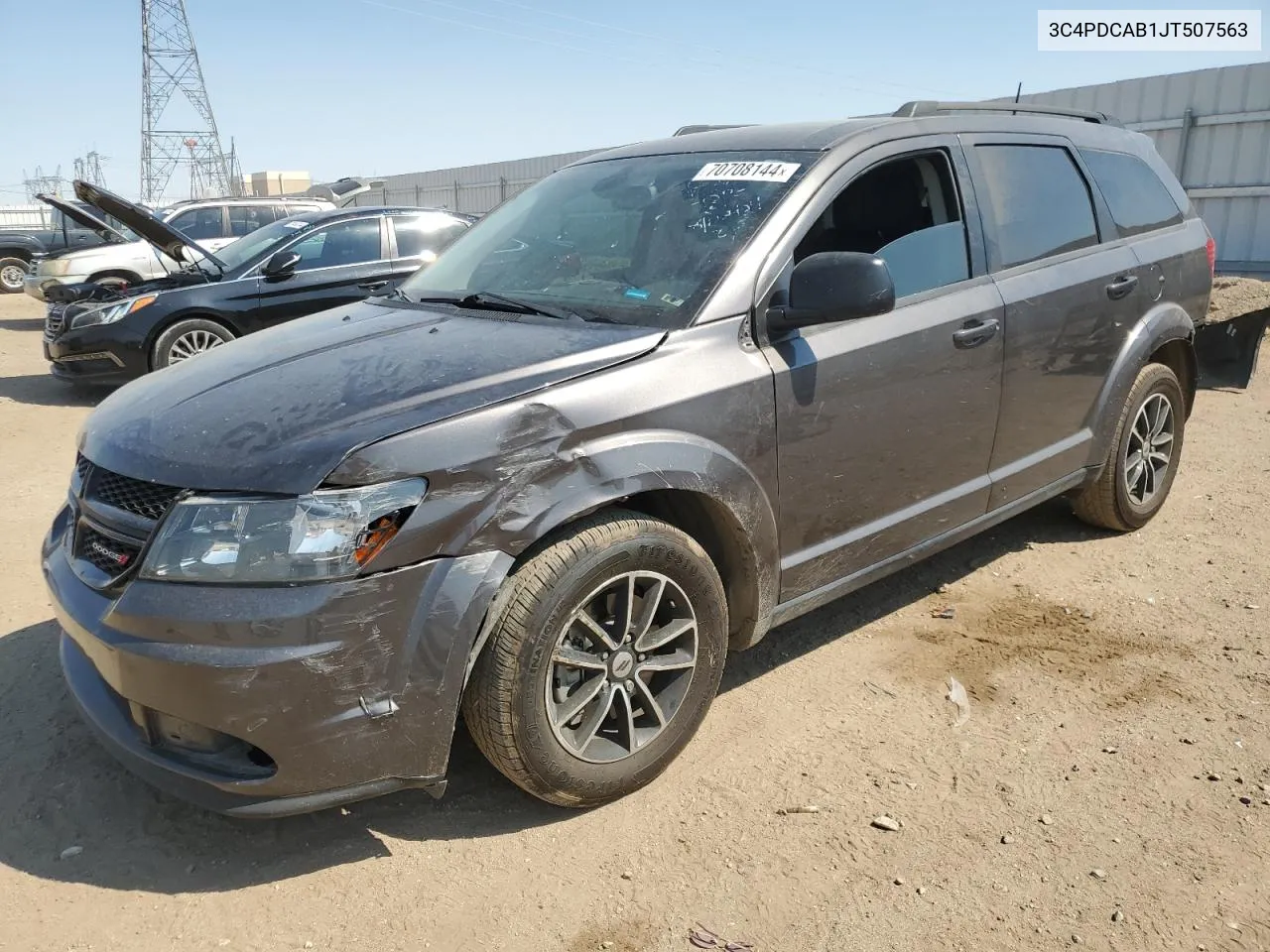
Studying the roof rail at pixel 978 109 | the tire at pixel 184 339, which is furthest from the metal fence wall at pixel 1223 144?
the tire at pixel 184 339

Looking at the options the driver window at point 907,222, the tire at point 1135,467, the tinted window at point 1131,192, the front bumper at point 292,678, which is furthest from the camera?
the tire at point 1135,467

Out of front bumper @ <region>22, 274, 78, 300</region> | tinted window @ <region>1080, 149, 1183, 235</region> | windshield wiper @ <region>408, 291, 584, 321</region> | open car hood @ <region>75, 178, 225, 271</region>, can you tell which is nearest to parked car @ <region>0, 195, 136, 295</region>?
front bumper @ <region>22, 274, 78, 300</region>

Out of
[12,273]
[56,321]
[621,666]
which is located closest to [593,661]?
[621,666]

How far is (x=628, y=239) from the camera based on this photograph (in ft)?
10.6

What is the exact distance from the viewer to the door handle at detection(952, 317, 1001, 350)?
3.43 m

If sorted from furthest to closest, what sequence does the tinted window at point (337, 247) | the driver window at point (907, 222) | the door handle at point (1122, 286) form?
1. the tinted window at point (337, 247)
2. the door handle at point (1122, 286)
3. the driver window at point (907, 222)

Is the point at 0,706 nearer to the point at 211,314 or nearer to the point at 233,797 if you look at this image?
the point at 233,797

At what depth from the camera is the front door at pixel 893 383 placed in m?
3.02

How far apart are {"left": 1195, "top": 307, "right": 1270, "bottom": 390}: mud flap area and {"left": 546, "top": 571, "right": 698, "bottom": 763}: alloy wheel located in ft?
22.2

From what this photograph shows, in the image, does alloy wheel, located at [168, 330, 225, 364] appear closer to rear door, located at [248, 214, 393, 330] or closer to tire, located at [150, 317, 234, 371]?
tire, located at [150, 317, 234, 371]

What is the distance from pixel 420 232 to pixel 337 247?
0.78m

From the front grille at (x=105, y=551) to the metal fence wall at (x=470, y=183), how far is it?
19.6 m

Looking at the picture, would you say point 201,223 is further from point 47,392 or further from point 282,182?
point 282,182

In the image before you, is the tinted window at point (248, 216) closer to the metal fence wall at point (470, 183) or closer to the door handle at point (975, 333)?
the metal fence wall at point (470, 183)
